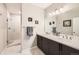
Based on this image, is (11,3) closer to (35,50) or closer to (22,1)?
(22,1)

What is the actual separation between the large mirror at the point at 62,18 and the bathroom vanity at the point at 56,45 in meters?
0.21

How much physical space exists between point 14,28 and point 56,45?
3.39ft

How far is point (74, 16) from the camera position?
2311mm

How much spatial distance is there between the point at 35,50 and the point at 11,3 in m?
1.17

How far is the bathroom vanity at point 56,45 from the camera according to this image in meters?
1.93

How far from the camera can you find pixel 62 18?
2457mm

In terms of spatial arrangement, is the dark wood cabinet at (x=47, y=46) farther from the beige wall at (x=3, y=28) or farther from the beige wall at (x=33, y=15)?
the beige wall at (x=3, y=28)

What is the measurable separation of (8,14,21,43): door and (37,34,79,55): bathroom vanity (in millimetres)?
491

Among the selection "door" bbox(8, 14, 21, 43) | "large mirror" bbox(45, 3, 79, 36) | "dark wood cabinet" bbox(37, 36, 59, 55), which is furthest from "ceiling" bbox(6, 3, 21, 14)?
"dark wood cabinet" bbox(37, 36, 59, 55)

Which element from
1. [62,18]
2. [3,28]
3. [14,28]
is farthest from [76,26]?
[3,28]

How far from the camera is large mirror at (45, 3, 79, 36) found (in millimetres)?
2303

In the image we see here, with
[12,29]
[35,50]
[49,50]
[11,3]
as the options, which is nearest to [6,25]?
[12,29]

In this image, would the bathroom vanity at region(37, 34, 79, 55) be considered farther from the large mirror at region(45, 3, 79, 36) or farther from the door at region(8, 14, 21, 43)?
the door at region(8, 14, 21, 43)

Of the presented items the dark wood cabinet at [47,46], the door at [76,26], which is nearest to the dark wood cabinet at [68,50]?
the dark wood cabinet at [47,46]
